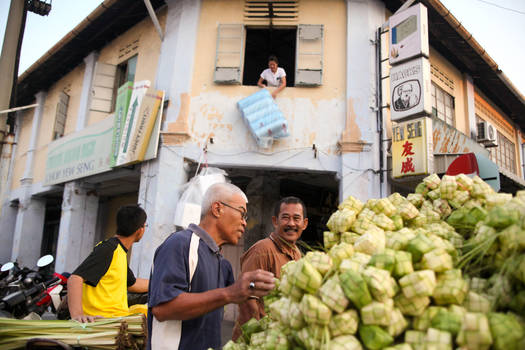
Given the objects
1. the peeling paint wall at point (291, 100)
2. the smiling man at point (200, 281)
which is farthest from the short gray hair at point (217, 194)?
the peeling paint wall at point (291, 100)

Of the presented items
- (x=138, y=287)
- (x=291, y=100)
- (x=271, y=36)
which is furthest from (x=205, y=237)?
(x=271, y=36)

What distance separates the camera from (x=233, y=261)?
793 centimetres

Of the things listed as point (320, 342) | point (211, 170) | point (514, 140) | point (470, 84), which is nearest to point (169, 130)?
point (211, 170)

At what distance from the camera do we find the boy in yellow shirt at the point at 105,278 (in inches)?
97.4

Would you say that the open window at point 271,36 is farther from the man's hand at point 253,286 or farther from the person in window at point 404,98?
the man's hand at point 253,286

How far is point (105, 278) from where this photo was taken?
104 inches

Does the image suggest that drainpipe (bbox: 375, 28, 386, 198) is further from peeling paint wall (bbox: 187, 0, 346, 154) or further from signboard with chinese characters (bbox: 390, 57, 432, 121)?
peeling paint wall (bbox: 187, 0, 346, 154)

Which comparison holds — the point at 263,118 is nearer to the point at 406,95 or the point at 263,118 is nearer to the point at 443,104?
the point at 406,95

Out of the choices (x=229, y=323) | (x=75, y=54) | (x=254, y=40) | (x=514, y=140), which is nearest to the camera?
(x=229, y=323)

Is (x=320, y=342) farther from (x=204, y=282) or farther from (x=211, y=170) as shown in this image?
(x=211, y=170)

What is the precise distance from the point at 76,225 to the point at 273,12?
6.74 m

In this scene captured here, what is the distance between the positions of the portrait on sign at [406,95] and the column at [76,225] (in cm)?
749

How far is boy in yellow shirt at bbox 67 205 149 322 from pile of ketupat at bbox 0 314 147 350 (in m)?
0.09

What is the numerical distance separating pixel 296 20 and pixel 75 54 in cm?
647
